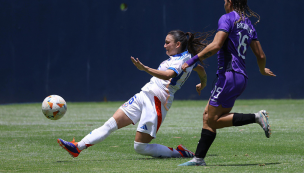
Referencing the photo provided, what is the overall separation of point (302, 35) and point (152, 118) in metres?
15.5

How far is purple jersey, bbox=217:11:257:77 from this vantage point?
5074 millimetres

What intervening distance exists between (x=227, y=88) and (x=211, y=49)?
502 millimetres

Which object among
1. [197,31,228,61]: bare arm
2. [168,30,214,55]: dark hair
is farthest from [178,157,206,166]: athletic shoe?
[168,30,214,55]: dark hair

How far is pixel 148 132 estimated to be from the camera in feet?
18.9

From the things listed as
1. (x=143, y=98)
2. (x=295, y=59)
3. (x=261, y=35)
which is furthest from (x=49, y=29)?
(x=143, y=98)

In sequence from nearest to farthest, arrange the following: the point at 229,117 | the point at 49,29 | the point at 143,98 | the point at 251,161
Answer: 1. the point at 229,117
2. the point at 251,161
3. the point at 143,98
4. the point at 49,29

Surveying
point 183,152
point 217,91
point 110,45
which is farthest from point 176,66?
point 110,45

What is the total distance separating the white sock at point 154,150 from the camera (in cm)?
582

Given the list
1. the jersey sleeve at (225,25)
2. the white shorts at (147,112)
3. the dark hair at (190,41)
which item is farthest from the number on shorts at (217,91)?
the dark hair at (190,41)

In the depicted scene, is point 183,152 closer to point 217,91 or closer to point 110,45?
point 217,91

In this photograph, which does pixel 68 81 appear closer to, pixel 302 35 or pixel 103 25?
pixel 103 25

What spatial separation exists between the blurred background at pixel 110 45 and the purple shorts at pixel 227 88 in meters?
13.8

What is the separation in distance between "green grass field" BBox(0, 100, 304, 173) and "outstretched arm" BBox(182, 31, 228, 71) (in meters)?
1.19

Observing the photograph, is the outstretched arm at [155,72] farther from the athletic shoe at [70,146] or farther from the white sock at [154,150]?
the athletic shoe at [70,146]
